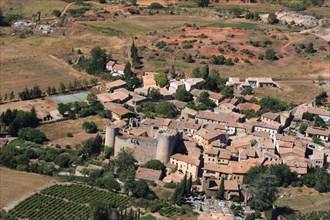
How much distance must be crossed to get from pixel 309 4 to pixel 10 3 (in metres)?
67.9

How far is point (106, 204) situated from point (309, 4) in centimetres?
10082

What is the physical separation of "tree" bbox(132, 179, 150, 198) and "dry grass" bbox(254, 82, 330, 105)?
32651 mm

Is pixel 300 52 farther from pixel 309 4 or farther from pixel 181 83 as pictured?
pixel 309 4

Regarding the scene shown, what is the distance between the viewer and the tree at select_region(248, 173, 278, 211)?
51.5 m

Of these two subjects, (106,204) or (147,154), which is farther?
(147,154)

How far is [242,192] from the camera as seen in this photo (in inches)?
2136

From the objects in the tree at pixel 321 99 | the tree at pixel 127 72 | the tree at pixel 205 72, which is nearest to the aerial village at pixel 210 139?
the tree at pixel 321 99

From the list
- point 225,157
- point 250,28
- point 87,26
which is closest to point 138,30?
point 87,26

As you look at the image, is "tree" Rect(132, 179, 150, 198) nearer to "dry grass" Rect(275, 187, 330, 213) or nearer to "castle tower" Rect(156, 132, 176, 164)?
"castle tower" Rect(156, 132, 176, 164)

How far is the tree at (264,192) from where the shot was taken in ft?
169

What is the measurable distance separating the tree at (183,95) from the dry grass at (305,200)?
23789 millimetres

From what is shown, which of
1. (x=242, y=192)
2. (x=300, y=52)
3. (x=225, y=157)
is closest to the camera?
(x=242, y=192)

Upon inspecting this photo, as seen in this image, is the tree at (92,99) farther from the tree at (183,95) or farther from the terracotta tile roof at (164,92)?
the tree at (183,95)

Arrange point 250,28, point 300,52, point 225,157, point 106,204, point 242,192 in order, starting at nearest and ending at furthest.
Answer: point 106,204, point 242,192, point 225,157, point 300,52, point 250,28
